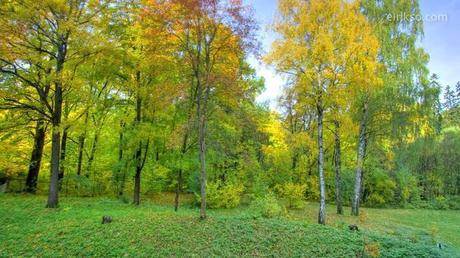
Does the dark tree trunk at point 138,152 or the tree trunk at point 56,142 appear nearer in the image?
the tree trunk at point 56,142

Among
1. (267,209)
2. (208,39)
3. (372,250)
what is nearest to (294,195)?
(267,209)

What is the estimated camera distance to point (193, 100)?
431 inches

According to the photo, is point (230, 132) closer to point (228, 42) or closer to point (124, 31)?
point (228, 42)

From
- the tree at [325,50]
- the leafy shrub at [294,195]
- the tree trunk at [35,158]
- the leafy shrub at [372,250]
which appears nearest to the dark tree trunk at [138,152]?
the tree trunk at [35,158]

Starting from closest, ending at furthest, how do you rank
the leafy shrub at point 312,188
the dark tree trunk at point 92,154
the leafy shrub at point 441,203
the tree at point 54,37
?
1. the tree at point 54,37
2. the dark tree trunk at point 92,154
3. the leafy shrub at point 312,188
4. the leafy shrub at point 441,203

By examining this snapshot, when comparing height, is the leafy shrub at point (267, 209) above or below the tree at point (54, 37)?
below

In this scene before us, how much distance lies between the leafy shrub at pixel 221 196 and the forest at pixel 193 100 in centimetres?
7

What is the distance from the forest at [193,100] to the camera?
862 centimetres

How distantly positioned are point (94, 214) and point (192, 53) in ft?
20.0

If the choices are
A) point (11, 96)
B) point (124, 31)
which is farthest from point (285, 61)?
point (11, 96)

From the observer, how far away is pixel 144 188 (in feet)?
52.3

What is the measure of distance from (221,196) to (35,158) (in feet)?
30.8

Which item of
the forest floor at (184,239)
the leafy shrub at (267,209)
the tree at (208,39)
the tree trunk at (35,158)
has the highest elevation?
the tree at (208,39)

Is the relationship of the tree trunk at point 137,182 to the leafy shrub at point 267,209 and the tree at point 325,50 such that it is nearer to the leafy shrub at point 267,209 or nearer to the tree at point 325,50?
the leafy shrub at point 267,209
